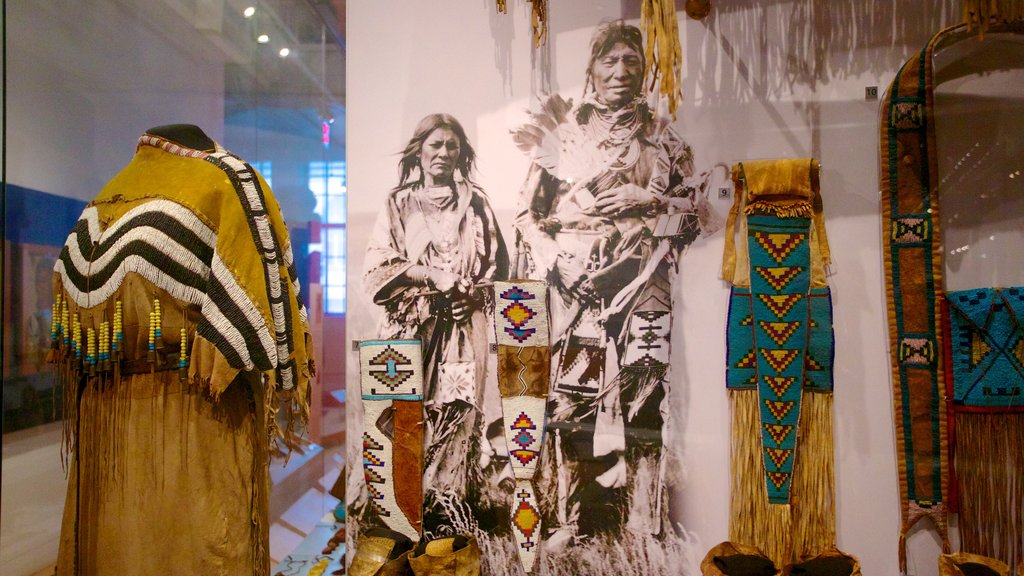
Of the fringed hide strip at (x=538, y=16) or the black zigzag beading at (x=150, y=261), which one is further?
the fringed hide strip at (x=538, y=16)

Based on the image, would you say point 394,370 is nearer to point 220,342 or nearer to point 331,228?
point 331,228

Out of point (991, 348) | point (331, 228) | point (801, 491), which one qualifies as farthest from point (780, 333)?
point (331, 228)

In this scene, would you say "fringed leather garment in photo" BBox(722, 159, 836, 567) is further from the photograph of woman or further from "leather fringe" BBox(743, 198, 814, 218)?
the photograph of woman

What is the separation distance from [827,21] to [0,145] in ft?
8.19

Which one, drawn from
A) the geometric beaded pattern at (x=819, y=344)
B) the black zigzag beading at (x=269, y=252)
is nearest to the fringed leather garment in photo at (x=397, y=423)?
the black zigzag beading at (x=269, y=252)

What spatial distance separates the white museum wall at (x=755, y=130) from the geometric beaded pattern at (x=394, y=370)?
1.81 feet

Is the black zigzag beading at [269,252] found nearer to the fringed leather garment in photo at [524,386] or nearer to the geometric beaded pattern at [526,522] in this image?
the fringed leather garment in photo at [524,386]

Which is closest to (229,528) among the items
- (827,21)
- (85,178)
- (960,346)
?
(85,178)

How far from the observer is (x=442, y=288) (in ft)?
7.77

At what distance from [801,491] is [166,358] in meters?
1.93

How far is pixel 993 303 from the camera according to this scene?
2.08 metres

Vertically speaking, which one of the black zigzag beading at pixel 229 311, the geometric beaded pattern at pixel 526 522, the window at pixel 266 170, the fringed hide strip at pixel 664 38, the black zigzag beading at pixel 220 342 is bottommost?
the geometric beaded pattern at pixel 526 522

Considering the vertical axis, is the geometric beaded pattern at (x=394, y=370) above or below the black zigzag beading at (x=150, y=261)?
below

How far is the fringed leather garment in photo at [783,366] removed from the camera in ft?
7.06
